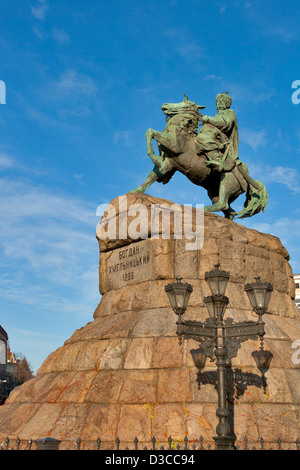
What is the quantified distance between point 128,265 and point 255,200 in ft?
17.3

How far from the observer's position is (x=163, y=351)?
397 inches

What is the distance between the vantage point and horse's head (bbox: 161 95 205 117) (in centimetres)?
1499

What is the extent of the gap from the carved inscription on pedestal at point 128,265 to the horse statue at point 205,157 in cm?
204

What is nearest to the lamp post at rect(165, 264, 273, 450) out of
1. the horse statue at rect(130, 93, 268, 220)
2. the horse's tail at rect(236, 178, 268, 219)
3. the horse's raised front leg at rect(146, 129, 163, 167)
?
the horse statue at rect(130, 93, 268, 220)

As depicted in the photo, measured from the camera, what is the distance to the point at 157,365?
988cm

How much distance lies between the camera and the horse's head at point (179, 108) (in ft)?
49.2

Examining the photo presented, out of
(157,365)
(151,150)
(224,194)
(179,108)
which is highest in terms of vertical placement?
(179,108)

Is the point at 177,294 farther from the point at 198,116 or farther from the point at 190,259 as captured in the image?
the point at 198,116

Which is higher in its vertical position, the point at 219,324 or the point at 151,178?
the point at 151,178

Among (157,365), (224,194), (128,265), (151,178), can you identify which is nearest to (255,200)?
(224,194)

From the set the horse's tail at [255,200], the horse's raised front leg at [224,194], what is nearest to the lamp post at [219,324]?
the horse's raised front leg at [224,194]

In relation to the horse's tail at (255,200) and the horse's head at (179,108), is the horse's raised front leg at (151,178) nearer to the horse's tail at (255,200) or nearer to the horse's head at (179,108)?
the horse's head at (179,108)

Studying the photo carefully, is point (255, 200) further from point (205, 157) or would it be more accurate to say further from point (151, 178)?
point (151, 178)
